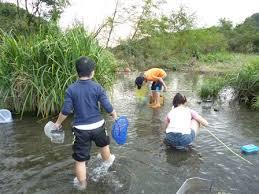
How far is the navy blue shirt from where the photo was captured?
4.50 meters

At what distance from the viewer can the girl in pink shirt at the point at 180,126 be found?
20.1 feet

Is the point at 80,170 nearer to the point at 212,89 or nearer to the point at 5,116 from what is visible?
the point at 5,116

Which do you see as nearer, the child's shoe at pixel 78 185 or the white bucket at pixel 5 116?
the child's shoe at pixel 78 185

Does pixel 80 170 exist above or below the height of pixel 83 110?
below

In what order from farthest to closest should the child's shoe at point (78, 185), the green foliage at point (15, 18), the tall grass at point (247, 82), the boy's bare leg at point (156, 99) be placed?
the green foliage at point (15, 18) → the tall grass at point (247, 82) → the boy's bare leg at point (156, 99) → the child's shoe at point (78, 185)

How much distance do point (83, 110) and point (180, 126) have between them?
2.17 metres

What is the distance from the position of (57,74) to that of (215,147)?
3.92 m

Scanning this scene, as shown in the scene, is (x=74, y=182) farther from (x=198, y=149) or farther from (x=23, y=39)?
(x=23, y=39)

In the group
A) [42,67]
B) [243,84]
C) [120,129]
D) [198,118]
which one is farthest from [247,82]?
[120,129]

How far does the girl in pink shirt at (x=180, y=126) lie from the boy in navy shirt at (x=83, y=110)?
71.9 inches

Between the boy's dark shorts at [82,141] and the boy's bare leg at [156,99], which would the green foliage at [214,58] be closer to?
the boy's bare leg at [156,99]

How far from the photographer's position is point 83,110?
4562 millimetres

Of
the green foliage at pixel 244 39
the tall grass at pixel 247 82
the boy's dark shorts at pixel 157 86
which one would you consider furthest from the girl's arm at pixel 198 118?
the green foliage at pixel 244 39

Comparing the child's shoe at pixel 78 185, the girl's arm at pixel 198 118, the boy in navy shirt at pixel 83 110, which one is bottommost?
the child's shoe at pixel 78 185
